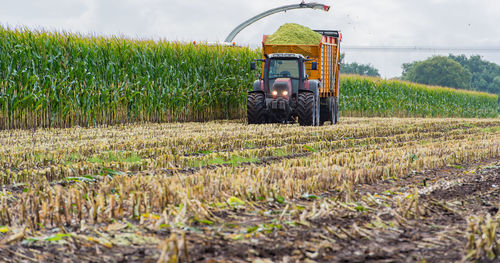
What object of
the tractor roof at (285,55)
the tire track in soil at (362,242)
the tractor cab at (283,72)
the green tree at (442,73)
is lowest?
the tire track in soil at (362,242)

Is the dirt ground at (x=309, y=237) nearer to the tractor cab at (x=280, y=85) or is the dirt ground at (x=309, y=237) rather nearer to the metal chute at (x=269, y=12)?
the tractor cab at (x=280, y=85)

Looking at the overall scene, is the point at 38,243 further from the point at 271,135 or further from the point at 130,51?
the point at 130,51

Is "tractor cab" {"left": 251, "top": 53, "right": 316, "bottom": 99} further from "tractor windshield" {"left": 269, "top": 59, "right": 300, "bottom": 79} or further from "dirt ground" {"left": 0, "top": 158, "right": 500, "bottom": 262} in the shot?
"dirt ground" {"left": 0, "top": 158, "right": 500, "bottom": 262}

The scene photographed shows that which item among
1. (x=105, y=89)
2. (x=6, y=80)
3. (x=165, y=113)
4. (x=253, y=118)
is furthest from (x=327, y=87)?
(x=6, y=80)

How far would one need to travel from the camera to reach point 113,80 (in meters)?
16.1

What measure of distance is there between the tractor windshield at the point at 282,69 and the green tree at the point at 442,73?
62446mm

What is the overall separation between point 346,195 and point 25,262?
2385 millimetres

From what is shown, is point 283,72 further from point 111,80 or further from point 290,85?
point 111,80

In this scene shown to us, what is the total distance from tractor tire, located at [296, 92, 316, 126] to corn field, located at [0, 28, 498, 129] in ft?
15.8

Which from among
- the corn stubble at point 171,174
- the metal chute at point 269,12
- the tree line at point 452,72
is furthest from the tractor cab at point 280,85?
the tree line at point 452,72

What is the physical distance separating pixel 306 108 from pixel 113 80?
5.86m

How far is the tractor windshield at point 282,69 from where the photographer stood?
50.2 ft

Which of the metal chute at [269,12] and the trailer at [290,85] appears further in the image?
the metal chute at [269,12]

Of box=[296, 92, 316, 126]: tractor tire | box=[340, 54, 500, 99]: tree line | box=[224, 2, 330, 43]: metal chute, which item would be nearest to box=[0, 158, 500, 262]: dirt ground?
box=[296, 92, 316, 126]: tractor tire
